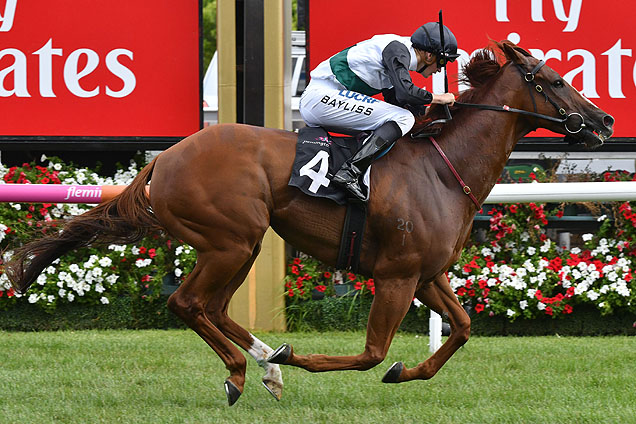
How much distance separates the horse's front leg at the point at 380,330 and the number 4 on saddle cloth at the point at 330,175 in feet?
0.86

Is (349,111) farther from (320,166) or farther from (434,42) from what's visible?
(434,42)

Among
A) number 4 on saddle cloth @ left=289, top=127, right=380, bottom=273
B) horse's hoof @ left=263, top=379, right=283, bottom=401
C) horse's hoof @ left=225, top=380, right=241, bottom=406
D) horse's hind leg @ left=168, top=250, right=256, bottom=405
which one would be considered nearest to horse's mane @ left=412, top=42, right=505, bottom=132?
number 4 on saddle cloth @ left=289, top=127, right=380, bottom=273

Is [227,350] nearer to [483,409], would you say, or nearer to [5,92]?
[483,409]

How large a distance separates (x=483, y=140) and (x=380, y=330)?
1140mm

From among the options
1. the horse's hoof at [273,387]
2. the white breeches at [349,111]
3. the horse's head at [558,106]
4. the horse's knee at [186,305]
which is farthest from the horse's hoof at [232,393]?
the horse's head at [558,106]

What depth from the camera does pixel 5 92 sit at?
Answer: 736 centimetres

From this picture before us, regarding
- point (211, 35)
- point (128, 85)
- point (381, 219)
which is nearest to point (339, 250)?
point (381, 219)

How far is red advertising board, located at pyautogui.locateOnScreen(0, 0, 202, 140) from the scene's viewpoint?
734 centimetres

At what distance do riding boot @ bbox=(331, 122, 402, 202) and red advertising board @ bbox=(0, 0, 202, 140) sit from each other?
10.4 feet

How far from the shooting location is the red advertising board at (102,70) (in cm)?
734

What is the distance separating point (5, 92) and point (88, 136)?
749 millimetres

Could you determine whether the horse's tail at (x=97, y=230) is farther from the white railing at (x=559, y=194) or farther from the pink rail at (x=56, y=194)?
the white railing at (x=559, y=194)

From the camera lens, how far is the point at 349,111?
4.64 meters

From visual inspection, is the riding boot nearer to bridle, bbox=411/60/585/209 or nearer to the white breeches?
the white breeches
